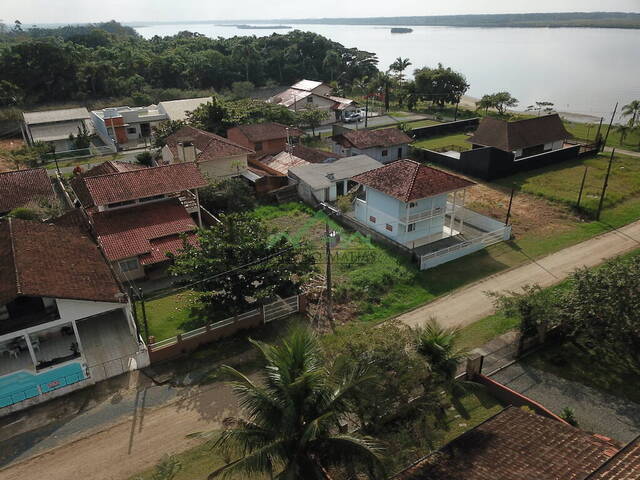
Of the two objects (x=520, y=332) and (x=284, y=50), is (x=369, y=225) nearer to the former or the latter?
(x=520, y=332)

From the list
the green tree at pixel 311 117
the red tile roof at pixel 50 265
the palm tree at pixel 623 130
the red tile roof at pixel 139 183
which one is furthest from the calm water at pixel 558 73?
the red tile roof at pixel 50 265

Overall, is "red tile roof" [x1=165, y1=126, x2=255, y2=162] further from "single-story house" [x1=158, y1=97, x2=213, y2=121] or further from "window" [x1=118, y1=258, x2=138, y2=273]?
"single-story house" [x1=158, y1=97, x2=213, y2=121]

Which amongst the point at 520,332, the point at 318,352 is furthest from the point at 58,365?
the point at 520,332

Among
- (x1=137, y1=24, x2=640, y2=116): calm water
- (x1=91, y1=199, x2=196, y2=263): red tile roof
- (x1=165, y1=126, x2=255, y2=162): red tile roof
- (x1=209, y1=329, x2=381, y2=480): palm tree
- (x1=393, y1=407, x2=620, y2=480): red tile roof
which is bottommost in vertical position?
(x1=137, y1=24, x2=640, y2=116): calm water

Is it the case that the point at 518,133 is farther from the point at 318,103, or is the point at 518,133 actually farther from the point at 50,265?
the point at 50,265

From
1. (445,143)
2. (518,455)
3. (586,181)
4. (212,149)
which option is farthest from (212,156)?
(586,181)

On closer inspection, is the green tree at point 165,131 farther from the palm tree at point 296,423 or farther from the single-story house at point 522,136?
the palm tree at point 296,423

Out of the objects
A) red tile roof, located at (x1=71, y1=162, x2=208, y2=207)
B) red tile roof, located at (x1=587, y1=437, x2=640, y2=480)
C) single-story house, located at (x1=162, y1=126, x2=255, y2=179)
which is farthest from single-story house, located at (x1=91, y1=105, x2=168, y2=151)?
red tile roof, located at (x1=587, y1=437, x2=640, y2=480)
